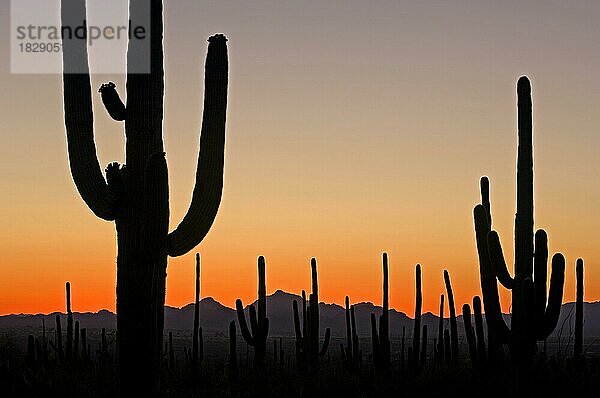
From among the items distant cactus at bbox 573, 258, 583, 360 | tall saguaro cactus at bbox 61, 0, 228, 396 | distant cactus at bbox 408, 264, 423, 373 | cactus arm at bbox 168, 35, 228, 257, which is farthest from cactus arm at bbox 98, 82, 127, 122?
distant cactus at bbox 573, 258, 583, 360

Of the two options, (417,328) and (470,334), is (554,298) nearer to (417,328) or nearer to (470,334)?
(470,334)

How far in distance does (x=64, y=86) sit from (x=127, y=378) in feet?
12.5

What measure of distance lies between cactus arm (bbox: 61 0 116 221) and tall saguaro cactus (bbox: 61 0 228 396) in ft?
0.04

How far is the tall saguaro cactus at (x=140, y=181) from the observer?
39.5 feet

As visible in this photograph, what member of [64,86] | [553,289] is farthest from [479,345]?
[64,86]

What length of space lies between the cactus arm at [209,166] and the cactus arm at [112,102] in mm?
1055

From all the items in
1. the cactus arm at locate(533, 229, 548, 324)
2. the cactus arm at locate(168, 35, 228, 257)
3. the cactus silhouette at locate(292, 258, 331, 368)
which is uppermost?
the cactus arm at locate(168, 35, 228, 257)

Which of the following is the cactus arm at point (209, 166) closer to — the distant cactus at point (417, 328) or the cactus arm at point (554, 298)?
the cactus arm at point (554, 298)

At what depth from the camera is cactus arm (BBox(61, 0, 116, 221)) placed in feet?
40.5

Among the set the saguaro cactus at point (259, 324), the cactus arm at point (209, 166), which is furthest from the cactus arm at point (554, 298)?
the saguaro cactus at point (259, 324)

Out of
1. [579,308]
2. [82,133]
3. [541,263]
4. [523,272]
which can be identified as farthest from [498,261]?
[82,133]

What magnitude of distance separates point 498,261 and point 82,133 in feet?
26.3

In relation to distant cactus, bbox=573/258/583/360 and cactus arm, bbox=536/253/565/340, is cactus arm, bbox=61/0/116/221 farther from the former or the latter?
distant cactus, bbox=573/258/583/360

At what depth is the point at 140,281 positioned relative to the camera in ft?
39.7
